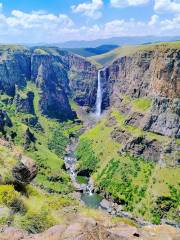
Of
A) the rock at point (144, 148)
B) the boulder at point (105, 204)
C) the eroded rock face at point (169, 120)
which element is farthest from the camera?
the eroded rock face at point (169, 120)

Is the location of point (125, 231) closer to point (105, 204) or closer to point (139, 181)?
point (105, 204)

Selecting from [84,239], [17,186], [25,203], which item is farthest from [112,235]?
[17,186]

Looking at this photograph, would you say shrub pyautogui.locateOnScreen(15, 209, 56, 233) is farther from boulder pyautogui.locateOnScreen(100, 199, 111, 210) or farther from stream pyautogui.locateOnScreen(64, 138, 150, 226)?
boulder pyautogui.locateOnScreen(100, 199, 111, 210)

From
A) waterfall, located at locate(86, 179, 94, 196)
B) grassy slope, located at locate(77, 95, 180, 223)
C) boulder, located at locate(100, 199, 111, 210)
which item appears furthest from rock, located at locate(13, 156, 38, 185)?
Answer: waterfall, located at locate(86, 179, 94, 196)

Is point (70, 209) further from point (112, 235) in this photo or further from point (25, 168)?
point (112, 235)

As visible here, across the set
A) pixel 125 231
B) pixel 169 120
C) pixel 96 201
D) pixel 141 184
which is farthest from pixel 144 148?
pixel 125 231

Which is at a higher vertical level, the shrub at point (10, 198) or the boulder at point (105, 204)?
the shrub at point (10, 198)

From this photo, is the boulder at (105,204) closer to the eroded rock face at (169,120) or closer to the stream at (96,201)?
the stream at (96,201)

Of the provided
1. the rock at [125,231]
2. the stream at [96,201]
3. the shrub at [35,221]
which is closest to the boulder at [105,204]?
the stream at [96,201]
